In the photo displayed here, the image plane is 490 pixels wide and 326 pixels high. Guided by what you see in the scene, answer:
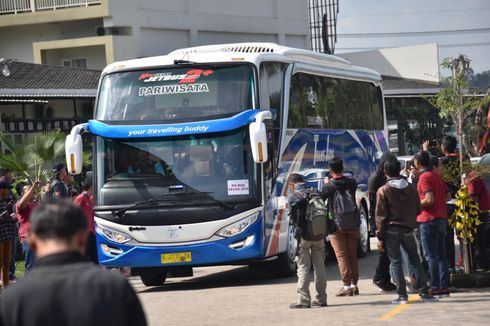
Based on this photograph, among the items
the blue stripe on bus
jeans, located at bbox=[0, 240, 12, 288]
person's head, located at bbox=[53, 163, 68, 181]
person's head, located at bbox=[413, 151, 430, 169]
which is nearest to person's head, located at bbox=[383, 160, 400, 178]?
person's head, located at bbox=[413, 151, 430, 169]

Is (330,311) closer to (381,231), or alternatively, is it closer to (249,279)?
(381,231)

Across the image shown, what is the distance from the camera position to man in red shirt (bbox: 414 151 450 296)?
1400cm

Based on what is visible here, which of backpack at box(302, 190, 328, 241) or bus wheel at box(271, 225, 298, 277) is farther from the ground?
backpack at box(302, 190, 328, 241)

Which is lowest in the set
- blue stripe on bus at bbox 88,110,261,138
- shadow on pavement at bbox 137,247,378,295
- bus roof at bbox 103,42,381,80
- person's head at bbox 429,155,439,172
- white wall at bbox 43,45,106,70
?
shadow on pavement at bbox 137,247,378,295

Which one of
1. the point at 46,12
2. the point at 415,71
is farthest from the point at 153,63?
the point at 415,71

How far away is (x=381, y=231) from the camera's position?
44.8ft

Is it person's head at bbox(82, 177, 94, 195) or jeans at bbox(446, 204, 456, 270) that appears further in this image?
person's head at bbox(82, 177, 94, 195)

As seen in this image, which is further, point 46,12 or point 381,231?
point 46,12

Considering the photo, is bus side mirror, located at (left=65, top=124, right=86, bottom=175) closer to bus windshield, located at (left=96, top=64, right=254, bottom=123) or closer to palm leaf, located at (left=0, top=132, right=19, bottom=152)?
bus windshield, located at (left=96, top=64, right=254, bottom=123)

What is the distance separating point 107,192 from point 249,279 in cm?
301

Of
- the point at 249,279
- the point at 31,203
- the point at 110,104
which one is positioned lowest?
the point at 249,279

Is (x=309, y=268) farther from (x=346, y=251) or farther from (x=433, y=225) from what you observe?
(x=433, y=225)

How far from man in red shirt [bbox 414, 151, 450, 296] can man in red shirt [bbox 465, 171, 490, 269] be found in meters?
1.19

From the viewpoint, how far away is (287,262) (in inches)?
713
